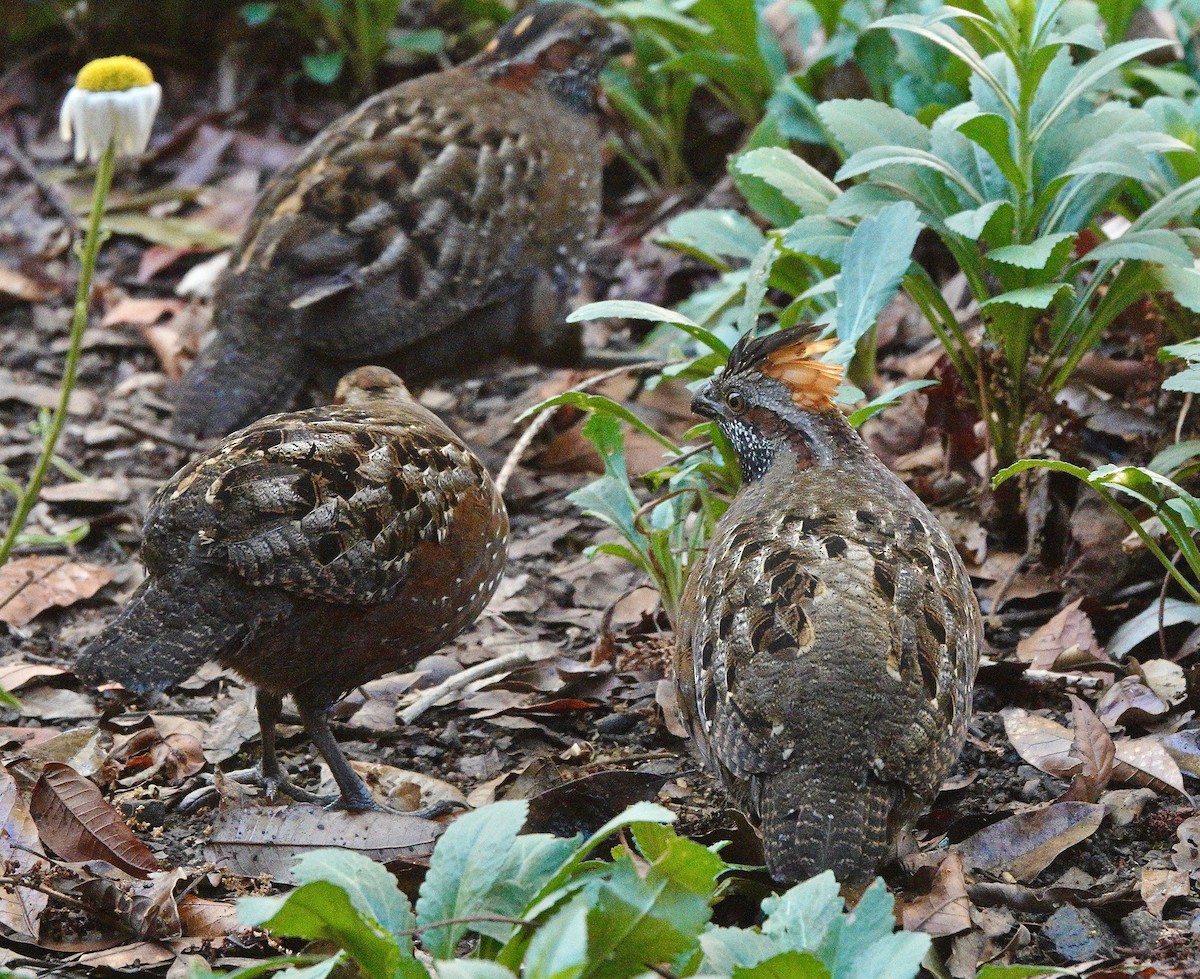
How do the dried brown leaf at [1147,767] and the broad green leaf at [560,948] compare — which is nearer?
the broad green leaf at [560,948]

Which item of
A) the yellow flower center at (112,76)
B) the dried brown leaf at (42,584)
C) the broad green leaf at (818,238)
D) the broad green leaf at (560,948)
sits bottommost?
the dried brown leaf at (42,584)

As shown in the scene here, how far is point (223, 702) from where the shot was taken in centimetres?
539

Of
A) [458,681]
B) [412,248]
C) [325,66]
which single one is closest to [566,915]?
[458,681]

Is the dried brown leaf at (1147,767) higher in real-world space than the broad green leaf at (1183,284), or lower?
lower

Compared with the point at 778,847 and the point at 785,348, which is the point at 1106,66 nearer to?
the point at 785,348

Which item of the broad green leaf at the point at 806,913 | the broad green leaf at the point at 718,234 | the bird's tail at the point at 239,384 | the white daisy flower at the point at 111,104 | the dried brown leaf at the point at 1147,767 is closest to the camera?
the broad green leaf at the point at 806,913

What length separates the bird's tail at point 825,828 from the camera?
346cm

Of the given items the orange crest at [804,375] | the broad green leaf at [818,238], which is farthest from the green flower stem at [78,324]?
the broad green leaf at [818,238]

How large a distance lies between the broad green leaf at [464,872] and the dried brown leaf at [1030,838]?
1.42 meters

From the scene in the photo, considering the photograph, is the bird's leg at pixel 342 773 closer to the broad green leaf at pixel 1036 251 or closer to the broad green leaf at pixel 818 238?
the broad green leaf at pixel 818 238

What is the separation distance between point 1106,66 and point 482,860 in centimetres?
342

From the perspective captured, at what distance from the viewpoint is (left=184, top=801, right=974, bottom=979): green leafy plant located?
301 cm

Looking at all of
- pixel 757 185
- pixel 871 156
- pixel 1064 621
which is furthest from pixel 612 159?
pixel 1064 621

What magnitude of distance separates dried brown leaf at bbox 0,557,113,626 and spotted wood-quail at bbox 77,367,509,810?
164 cm
